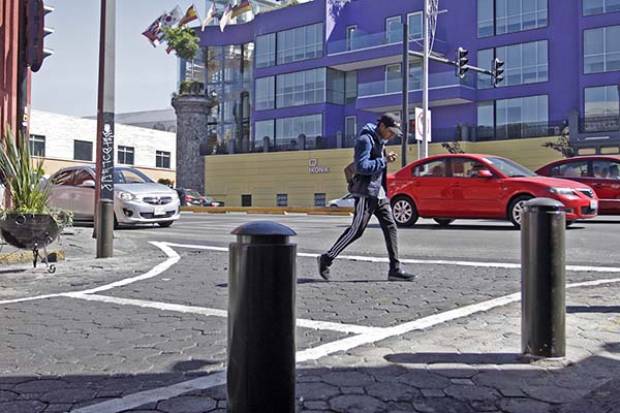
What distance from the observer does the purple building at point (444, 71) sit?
119ft

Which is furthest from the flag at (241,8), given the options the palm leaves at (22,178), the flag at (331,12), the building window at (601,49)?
the palm leaves at (22,178)

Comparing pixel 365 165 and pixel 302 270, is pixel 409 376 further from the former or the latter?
pixel 302 270

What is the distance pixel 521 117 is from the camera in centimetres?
3856

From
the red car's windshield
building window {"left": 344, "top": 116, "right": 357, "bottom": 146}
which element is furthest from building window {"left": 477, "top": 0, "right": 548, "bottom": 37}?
the red car's windshield

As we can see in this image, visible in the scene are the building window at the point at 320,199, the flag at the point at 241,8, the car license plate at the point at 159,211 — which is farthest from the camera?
the flag at the point at 241,8

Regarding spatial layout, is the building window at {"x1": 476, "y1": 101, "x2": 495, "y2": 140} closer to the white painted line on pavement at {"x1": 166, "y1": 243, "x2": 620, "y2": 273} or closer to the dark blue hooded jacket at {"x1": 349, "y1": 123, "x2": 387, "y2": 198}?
the white painted line on pavement at {"x1": 166, "y1": 243, "x2": 620, "y2": 273}

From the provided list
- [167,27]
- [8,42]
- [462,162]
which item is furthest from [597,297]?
[167,27]

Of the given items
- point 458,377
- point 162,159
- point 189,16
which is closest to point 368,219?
point 458,377

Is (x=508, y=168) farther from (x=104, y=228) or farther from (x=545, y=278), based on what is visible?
(x=545, y=278)

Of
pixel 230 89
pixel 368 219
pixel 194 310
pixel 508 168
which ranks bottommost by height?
pixel 194 310

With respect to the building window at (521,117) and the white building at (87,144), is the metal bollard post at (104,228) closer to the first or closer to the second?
the building window at (521,117)

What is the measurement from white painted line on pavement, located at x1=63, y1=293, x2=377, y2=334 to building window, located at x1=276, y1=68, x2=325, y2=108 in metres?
41.0

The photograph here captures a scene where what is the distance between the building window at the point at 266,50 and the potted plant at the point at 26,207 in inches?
1717

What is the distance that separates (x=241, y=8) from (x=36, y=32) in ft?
139
